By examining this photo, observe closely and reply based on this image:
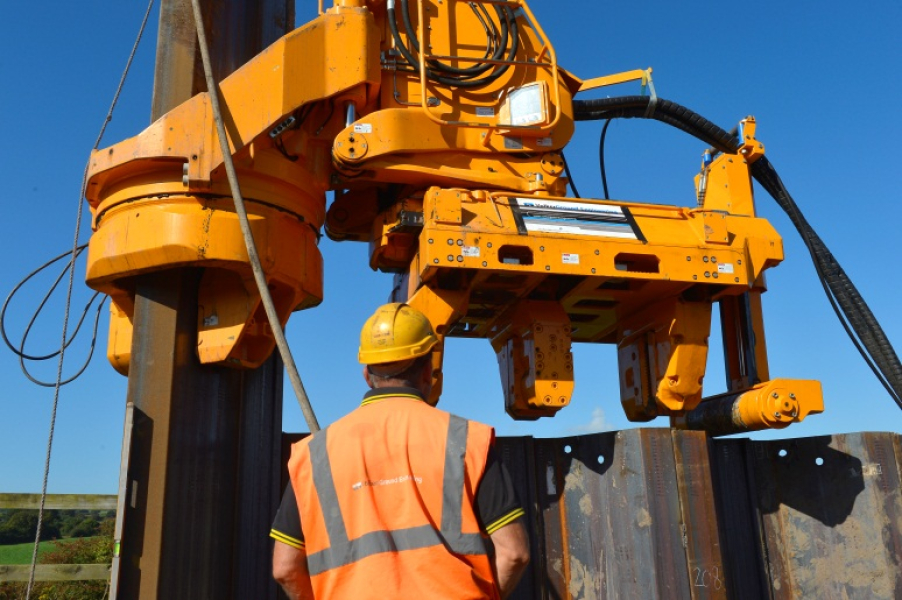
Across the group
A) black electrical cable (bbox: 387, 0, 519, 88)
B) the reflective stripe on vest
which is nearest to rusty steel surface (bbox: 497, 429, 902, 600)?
black electrical cable (bbox: 387, 0, 519, 88)

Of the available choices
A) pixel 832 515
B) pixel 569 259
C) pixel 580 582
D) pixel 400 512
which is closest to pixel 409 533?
pixel 400 512

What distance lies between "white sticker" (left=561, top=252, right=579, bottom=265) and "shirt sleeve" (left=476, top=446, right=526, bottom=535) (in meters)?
2.68

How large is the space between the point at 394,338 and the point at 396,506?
55 centimetres

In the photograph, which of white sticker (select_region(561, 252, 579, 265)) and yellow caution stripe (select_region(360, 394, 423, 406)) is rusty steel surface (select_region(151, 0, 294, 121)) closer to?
white sticker (select_region(561, 252, 579, 265))

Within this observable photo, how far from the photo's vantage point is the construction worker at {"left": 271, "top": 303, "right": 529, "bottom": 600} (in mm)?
2451

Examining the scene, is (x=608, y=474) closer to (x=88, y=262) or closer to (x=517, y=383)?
(x=517, y=383)

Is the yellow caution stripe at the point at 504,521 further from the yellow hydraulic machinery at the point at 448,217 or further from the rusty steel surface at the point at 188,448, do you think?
the rusty steel surface at the point at 188,448

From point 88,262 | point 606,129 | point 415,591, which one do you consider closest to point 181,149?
point 88,262

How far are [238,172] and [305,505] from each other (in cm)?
282

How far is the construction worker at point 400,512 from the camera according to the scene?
245 centimetres

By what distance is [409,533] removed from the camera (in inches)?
97.9

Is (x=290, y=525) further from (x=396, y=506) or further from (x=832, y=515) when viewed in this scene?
(x=832, y=515)

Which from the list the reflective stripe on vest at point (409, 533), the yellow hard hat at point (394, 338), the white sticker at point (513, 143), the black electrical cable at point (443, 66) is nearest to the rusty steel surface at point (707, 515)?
the white sticker at point (513, 143)

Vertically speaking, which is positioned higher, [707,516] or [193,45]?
[193,45]
